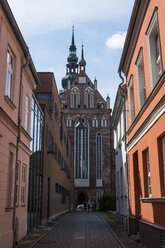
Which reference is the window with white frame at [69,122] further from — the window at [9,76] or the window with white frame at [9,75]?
the window at [9,76]

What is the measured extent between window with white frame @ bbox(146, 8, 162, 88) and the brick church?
41021 mm

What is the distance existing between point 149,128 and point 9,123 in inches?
166

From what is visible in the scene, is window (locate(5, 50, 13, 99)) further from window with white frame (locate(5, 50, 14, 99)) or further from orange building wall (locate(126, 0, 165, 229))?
orange building wall (locate(126, 0, 165, 229))

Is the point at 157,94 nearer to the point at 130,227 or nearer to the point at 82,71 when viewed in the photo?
the point at 130,227

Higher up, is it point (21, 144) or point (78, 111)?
point (78, 111)

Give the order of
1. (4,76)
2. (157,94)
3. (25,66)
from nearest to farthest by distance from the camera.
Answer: (157,94), (4,76), (25,66)

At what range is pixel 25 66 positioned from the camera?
38.9 ft

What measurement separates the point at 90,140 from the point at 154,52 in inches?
1726

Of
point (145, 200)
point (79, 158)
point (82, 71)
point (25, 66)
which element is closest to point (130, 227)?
point (145, 200)

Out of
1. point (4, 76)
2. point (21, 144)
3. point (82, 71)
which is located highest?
point (82, 71)

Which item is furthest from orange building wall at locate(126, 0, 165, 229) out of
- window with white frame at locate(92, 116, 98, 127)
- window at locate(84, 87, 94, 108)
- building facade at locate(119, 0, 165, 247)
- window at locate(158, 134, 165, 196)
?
window at locate(84, 87, 94, 108)

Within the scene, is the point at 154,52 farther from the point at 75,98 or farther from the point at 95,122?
the point at 75,98

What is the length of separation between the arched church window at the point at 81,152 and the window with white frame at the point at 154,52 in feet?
140

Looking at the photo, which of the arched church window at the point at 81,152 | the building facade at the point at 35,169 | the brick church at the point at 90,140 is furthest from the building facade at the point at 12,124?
the arched church window at the point at 81,152
